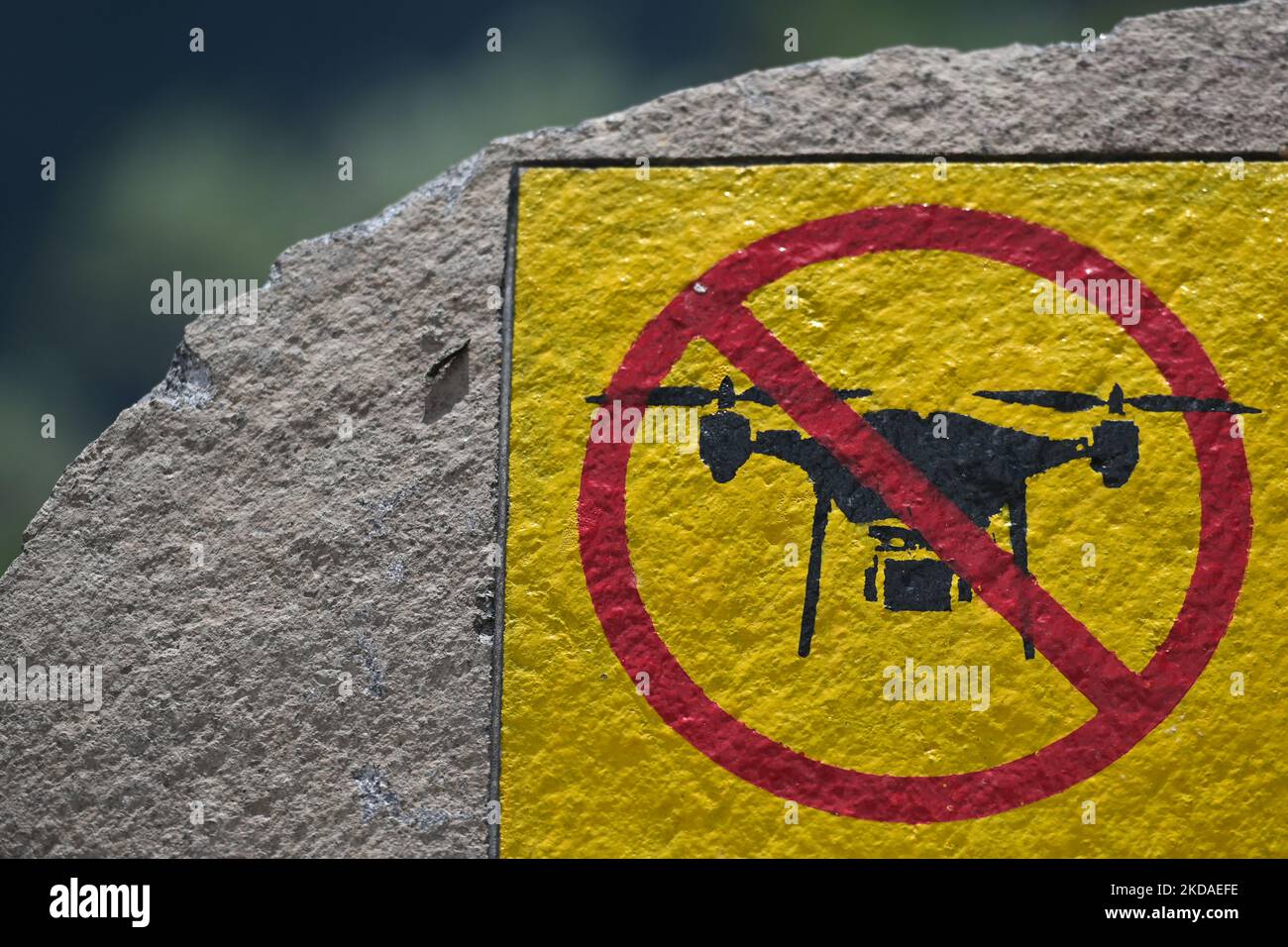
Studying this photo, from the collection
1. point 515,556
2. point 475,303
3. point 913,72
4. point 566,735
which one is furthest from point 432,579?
point 913,72

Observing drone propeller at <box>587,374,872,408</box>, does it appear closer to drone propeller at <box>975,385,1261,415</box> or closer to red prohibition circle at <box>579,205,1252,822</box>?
red prohibition circle at <box>579,205,1252,822</box>

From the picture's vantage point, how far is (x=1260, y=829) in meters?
1.94

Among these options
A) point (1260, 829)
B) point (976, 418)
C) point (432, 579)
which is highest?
point (976, 418)

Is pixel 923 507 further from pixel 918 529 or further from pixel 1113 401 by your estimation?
pixel 1113 401

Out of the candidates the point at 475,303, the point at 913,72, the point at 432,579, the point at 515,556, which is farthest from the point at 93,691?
the point at 913,72

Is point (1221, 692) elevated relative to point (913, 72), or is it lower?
lower

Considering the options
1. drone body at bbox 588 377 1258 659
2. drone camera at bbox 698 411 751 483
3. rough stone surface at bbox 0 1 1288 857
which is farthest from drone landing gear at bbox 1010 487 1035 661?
rough stone surface at bbox 0 1 1288 857

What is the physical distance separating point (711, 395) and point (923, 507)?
394 millimetres

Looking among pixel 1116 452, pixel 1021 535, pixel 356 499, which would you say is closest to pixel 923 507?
pixel 1021 535

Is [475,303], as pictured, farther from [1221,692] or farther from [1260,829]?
[1260,829]

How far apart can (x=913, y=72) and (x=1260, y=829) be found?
1.37 m

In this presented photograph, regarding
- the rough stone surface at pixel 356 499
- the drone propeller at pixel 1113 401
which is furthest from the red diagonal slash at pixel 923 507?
the rough stone surface at pixel 356 499

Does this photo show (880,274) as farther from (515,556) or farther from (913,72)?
(515,556)

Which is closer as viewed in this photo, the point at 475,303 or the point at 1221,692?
the point at 1221,692
